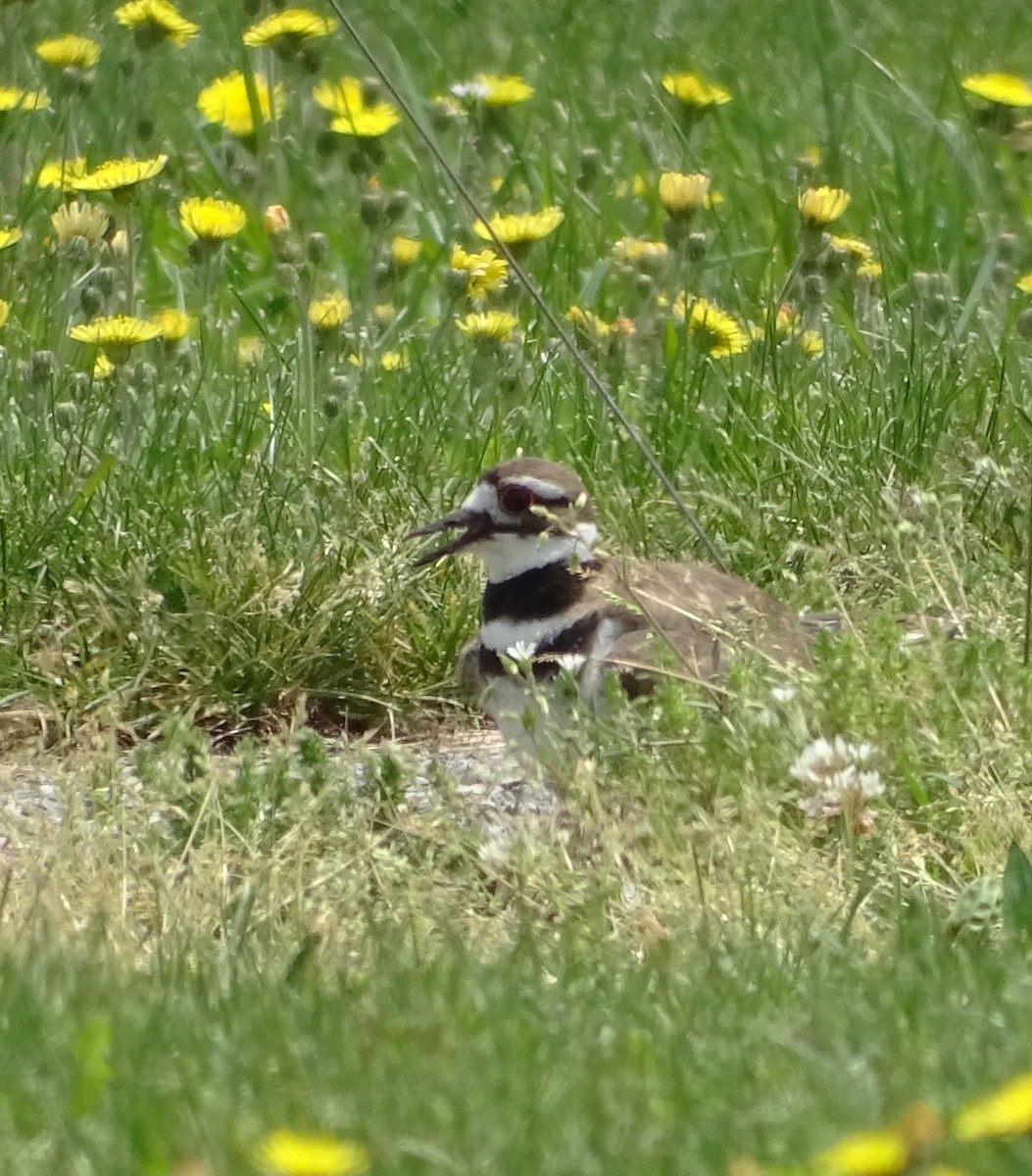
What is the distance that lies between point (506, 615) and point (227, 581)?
1.96ft

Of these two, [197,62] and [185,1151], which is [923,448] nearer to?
[185,1151]

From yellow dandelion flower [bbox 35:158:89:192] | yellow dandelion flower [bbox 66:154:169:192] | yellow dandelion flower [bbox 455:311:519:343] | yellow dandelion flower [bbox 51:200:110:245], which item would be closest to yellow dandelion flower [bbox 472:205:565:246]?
yellow dandelion flower [bbox 455:311:519:343]

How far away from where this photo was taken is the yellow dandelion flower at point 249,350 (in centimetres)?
622

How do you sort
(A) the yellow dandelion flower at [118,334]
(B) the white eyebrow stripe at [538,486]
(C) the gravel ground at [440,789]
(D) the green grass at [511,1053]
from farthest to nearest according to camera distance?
(A) the yellow dandelion flower at [118,334] < (B) the white eyebrow stripe at [538,486] < (C) the gravel ground at [440,789] < (D) the green grass at [511,1053]

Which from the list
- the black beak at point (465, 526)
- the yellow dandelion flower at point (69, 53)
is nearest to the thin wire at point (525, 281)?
the black beak at point (465, 526)

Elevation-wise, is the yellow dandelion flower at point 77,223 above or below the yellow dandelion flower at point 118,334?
above

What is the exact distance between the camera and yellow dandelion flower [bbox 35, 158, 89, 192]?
5.93 meters

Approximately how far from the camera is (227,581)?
4863 millimetres

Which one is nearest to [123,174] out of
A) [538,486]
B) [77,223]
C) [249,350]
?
[77,223]

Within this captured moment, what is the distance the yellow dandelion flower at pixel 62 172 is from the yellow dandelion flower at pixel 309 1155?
401 centimetres

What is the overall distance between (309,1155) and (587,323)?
13.7 feet

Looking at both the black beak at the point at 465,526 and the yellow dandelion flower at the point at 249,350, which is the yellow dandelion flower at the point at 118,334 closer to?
the yellow dandelion flower at the point at 249,350

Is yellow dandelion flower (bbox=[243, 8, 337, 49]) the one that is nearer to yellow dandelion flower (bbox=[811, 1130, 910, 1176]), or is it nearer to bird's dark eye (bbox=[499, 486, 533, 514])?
bird's dark eye (bbox=[499, 486, 533, 514])

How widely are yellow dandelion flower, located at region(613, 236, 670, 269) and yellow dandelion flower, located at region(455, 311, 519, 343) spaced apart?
641mm
